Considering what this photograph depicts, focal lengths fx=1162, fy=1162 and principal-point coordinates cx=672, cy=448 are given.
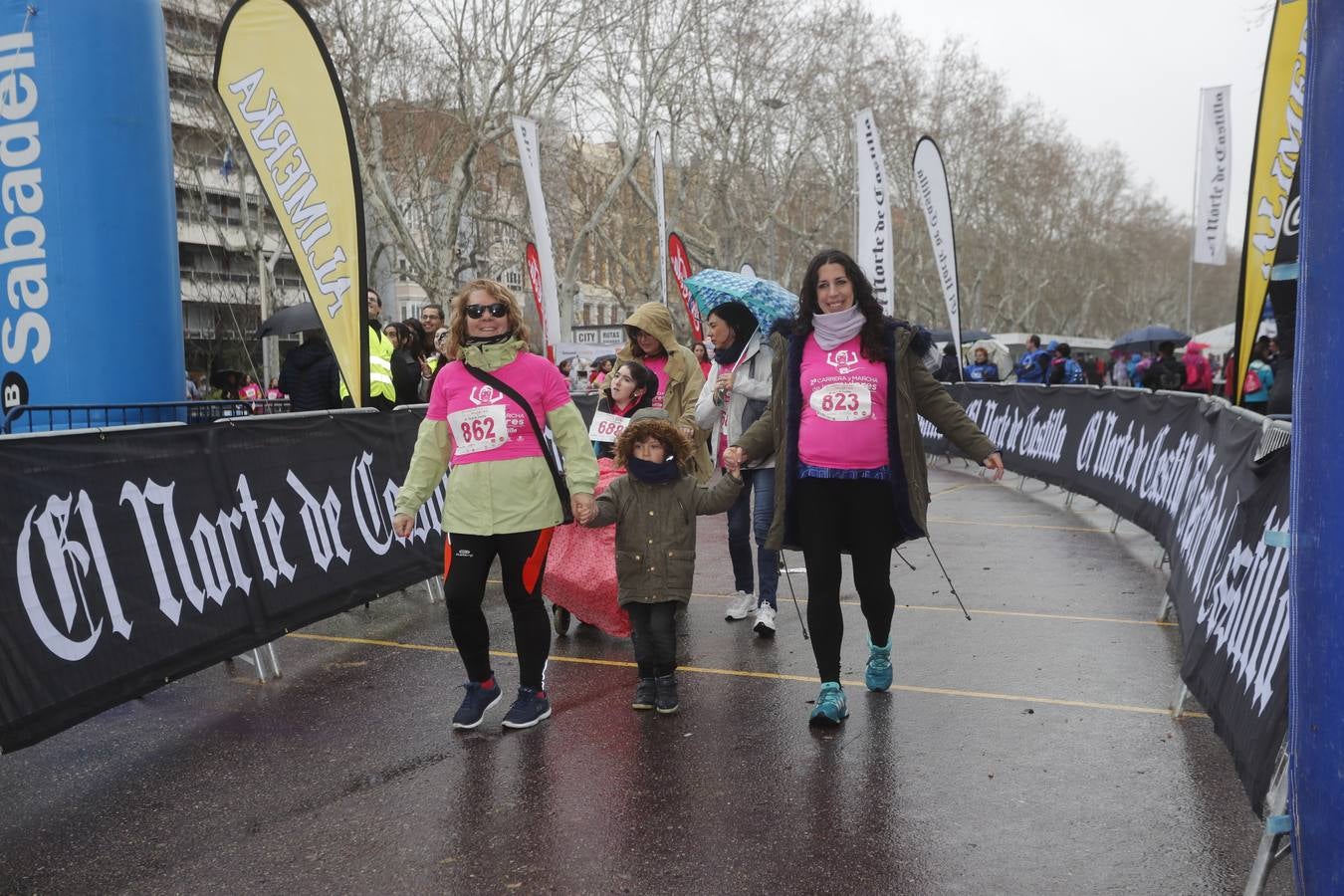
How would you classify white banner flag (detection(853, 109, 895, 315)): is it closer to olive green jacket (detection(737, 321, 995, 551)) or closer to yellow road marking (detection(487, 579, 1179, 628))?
yellow road marking (detection(487, 579, 1179, 628))

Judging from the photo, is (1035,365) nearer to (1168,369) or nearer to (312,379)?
(1168,369)

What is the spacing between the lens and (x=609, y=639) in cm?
666

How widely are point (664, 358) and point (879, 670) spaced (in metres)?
2.43

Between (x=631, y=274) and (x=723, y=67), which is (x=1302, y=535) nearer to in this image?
(x=723, y=67)

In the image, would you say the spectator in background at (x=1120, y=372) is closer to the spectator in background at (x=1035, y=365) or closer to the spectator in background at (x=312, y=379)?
the spectator in background at (x=1035, y=365)

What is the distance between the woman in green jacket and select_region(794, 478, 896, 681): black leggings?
0.93 meters

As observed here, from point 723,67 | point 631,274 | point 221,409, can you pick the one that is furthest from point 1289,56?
point 631,274

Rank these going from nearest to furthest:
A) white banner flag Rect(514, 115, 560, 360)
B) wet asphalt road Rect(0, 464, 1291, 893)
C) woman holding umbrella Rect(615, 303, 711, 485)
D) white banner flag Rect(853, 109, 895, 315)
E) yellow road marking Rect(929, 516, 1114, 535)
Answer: wet asphalt road Rect(0, 464, 1291, 893)
woman holding umbrella Rect(615, 303, 711, 485)
yellow road marking Rect(929, 516, 1114, 535)
white banner flag Rect(514, 115, 560, 360)
white banner flag Rect(853, 109, 895, 315)

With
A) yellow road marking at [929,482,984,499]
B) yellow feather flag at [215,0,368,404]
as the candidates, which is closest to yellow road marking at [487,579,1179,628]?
yellow feather flag at [215,0,368,404]

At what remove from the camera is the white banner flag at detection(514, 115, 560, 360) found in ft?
46.3

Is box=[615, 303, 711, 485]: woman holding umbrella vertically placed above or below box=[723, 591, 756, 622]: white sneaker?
above

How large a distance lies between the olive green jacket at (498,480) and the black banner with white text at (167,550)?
113cm

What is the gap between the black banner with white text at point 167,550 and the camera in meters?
4.24

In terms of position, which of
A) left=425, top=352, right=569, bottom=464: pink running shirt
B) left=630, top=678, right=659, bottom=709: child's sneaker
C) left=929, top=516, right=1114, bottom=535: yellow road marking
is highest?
left=425, top=352, right=569, bottom=464: pink running shirt
